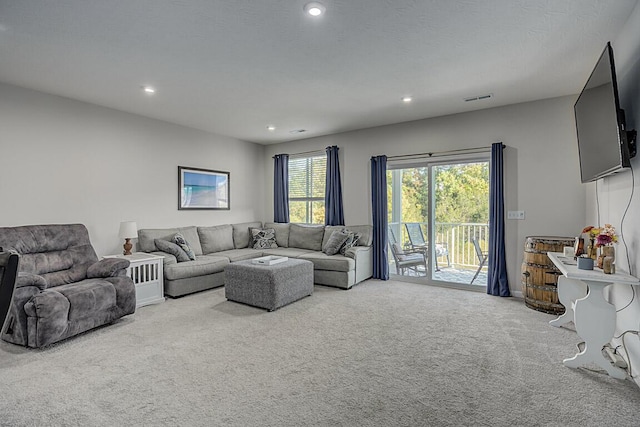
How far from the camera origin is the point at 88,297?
3062mm

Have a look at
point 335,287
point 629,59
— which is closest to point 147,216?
point 335,287

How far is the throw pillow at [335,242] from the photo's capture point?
5.25 meters

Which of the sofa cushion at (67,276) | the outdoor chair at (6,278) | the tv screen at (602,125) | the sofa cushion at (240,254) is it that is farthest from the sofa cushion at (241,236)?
the tv screen at (602,125)

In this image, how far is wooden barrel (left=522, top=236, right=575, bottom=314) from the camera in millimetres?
3648

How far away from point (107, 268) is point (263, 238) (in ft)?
9.79

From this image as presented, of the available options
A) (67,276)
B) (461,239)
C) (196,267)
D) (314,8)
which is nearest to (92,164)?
(67,276)

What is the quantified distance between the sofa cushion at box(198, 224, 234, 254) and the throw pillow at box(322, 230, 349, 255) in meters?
1.88

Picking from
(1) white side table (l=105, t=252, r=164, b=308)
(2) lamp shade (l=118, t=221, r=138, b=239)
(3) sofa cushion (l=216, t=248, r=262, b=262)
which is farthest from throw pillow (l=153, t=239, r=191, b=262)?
(3) sofa cushion (l=216, t=248, r=262, b=262)

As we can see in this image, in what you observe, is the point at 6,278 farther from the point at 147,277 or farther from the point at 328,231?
A: the point at 328,231

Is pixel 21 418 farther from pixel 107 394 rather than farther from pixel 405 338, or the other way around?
pixel 405 338

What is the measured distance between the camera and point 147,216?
5012 mm

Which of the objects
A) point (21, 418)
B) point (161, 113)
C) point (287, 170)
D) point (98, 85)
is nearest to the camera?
point (21, 418)

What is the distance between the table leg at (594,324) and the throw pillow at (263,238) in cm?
474

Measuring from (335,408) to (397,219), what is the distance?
3.93 metres
